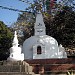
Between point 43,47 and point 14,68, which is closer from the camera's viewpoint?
point 14,68

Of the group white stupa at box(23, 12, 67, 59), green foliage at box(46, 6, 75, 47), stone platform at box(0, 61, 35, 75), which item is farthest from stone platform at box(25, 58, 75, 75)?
green foliage at box(46, 6, 75, 47)

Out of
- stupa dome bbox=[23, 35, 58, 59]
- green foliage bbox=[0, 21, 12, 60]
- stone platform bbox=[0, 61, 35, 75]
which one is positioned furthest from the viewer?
green foliage bbox=[0, 21, 12, 60]

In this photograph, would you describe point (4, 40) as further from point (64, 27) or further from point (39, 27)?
point (39, 27)

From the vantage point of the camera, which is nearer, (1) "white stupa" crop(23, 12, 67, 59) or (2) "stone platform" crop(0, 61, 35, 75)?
(2) "stone platform" crop(0, 61, 35, 75)

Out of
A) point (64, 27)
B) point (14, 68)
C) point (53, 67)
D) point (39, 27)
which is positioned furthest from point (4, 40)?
point (14, 68)

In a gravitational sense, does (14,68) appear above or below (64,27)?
below

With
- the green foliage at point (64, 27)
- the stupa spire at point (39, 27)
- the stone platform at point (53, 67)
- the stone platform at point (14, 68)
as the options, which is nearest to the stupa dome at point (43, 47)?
the stupa spire at point (39, 27)

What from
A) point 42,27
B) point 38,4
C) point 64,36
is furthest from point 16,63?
point 38,4

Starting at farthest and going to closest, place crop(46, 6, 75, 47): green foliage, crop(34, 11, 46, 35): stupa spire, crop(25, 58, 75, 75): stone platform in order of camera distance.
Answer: crop(46, 6, 75, 47): green foliage, crop(34, 11, 46, 35): stupa spire, crop(25, 58, 75, 75): stone platform

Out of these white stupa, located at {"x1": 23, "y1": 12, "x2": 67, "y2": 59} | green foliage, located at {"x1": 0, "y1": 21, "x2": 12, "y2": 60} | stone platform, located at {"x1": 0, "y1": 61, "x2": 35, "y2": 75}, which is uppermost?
green foliage, located at {"x1": 0, "y1": 21, "x2": 12, "y2": 60}

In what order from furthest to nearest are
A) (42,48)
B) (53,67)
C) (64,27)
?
(64,27) → (42,48) → (53,67)

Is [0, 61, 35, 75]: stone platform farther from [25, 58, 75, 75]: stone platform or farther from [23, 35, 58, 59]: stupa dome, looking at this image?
[23, 35, 58, 59]: stupa dome

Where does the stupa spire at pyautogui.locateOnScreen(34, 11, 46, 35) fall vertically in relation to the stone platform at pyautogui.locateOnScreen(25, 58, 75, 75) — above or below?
above

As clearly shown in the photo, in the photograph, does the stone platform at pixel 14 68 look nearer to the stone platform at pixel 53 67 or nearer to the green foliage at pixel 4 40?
the stone platform at pixel 53 67
